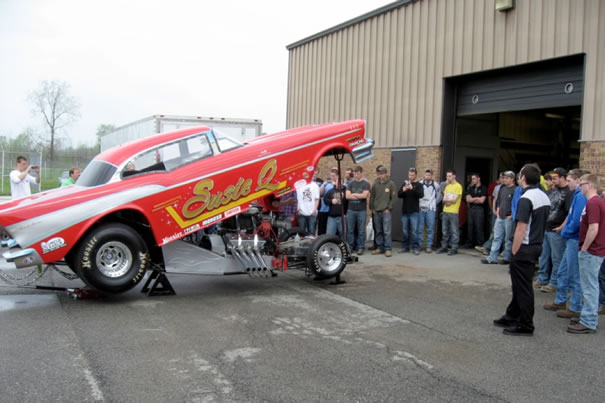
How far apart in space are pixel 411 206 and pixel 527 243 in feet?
21.2

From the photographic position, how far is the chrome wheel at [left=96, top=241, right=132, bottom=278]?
22.8ft

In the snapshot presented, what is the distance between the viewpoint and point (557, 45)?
34.6ft

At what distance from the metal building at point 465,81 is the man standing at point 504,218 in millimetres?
1408

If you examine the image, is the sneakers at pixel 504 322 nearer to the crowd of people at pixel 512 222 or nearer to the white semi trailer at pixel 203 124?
the crowd of people at pixel 512 222

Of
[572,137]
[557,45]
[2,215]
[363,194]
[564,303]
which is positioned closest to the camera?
[2,215]

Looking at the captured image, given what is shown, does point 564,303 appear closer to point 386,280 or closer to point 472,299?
point 472,299

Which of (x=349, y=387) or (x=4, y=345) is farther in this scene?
(x=4, y=345)

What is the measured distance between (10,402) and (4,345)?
152cm

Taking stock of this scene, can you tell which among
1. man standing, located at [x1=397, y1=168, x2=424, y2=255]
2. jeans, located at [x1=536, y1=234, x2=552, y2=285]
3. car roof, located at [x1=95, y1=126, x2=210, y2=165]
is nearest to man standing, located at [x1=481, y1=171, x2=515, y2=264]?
man standing, located at [x1=397, y1=168, x2=424, y2=255]

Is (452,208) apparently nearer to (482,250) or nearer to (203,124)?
(482,250)

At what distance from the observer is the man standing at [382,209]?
1227 centimetres

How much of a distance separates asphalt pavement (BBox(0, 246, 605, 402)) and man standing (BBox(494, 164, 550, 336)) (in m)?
0.28

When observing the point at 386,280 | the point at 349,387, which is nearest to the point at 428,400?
the point at 349,387

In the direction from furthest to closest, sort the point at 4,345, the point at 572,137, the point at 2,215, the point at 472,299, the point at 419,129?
the point at 572,137
the point at 419,129
the point at 472,299
the point at 2,215
the point at 4,345
